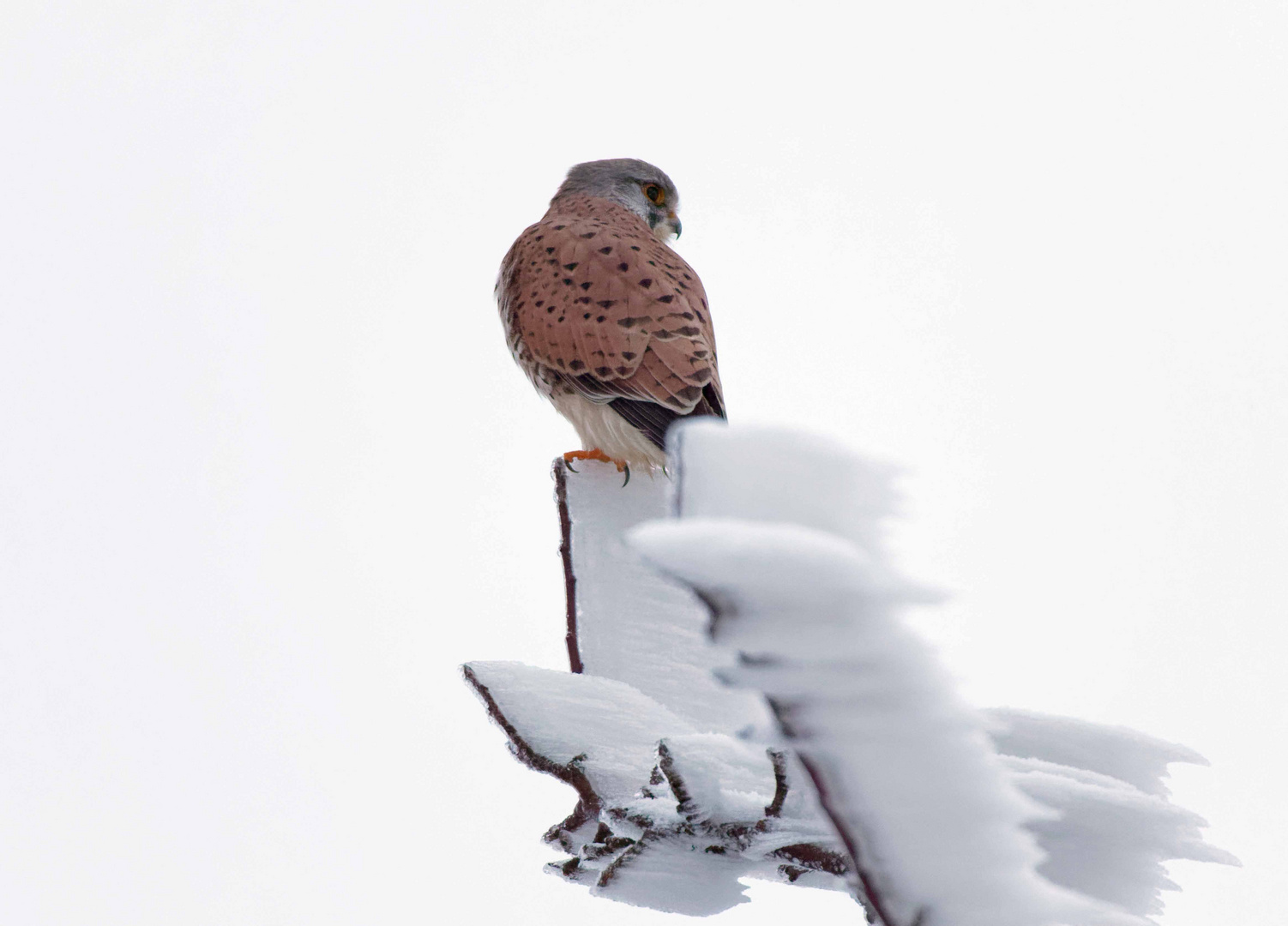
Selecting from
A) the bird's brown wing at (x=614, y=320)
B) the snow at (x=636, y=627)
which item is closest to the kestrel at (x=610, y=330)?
the bird's brown wing at (x=614, y=320)

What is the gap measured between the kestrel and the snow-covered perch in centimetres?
52

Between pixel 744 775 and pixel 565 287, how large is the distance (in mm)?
1586

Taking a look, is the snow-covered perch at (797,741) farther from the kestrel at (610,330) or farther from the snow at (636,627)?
the kestrel at (610,330)

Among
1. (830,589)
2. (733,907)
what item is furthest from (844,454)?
(733,907)

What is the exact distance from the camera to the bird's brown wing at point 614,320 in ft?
7.72

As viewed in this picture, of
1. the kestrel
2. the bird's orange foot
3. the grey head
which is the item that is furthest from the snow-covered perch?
the grey head

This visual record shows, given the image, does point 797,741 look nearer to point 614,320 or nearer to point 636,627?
point 636,627

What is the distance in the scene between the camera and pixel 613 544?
1836 millimetres

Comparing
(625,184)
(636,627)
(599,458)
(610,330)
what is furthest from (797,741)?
(625,184)

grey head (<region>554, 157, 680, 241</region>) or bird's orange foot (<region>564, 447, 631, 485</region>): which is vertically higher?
grey head (<region>554, 157, 680, 241</region>)

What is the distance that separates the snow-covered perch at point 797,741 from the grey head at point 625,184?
157 centimetres

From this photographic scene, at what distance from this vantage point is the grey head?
3.19m

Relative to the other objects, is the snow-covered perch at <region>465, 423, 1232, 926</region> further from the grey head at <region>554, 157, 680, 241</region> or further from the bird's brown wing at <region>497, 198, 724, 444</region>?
the grey head at <region>554, 157, 680, 241</region>

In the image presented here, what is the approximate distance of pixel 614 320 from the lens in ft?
8.13
